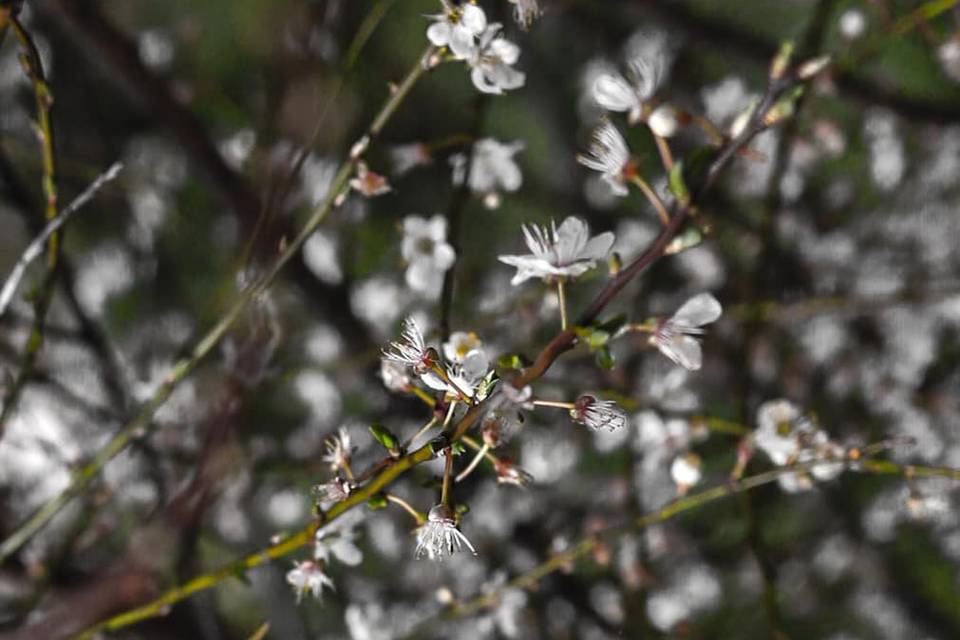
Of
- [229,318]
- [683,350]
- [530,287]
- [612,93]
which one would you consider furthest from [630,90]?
[530,287]

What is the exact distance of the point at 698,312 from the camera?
12.6 inches

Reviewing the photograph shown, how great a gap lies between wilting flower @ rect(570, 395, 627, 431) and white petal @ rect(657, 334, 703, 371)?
0.13 feet

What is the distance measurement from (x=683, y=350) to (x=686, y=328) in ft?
0.04

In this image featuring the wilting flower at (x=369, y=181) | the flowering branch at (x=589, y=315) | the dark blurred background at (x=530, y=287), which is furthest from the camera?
the dark blurred background at (x=530, y=287)

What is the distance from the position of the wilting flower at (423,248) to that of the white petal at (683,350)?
0.20 meters

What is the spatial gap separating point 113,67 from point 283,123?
0.17 metres

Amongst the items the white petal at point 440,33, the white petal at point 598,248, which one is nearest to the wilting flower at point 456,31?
the white petal at point 440,33

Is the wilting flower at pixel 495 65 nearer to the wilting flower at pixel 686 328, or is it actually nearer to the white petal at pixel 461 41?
the white petal at pixel 461 41

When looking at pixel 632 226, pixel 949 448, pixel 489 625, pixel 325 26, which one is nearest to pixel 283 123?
pixel 325 26

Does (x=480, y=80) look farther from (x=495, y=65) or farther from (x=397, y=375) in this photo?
(x=397, y=375)

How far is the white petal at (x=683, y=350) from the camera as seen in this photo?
31 cm

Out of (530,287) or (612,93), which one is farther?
(530,287)

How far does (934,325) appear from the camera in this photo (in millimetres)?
846

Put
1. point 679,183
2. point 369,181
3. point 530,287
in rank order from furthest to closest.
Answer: point 530,287 < point 369,181 < point 679,183
